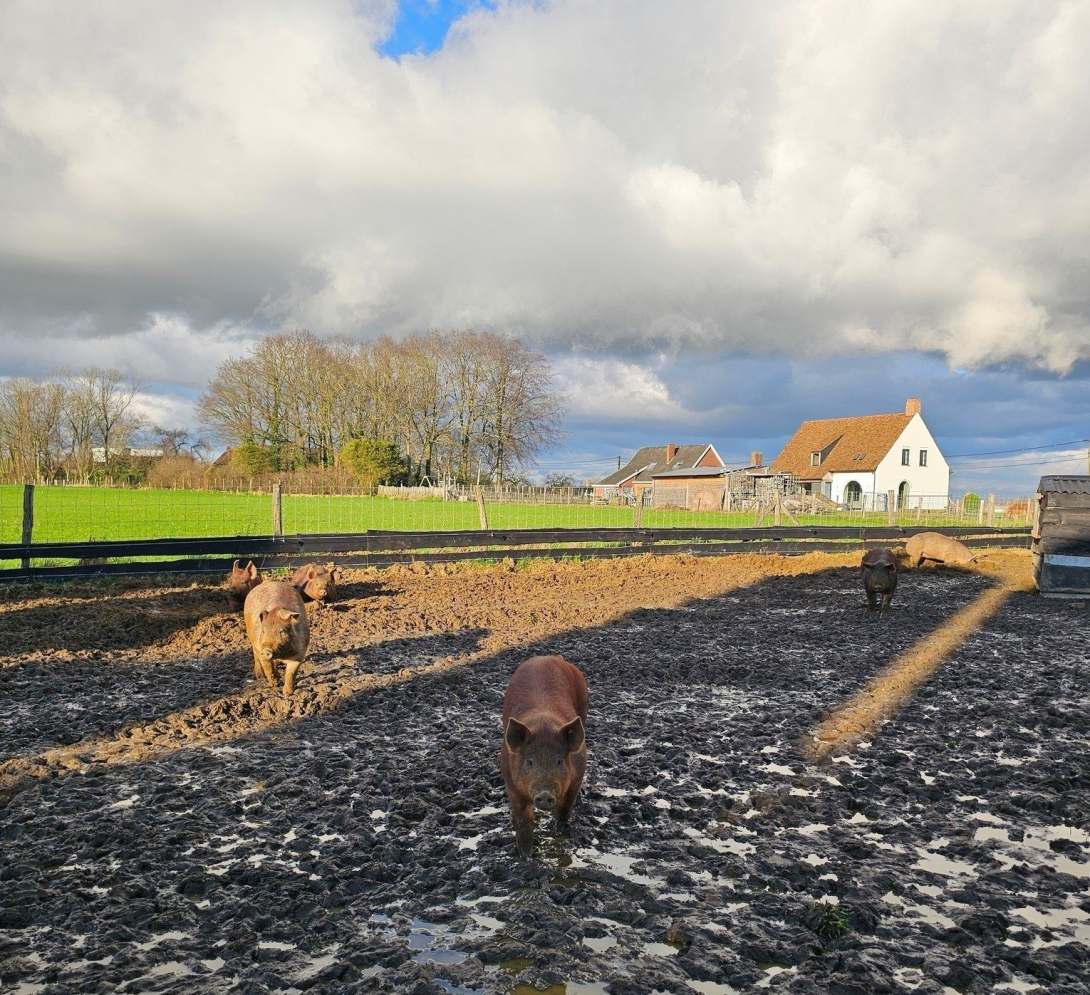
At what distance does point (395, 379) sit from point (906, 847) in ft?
183

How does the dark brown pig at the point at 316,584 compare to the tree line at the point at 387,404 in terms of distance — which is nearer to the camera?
the dark brown pig at the point at 316,584

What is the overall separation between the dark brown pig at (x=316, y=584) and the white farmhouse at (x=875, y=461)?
147 ft

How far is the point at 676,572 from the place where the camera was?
57.3ft

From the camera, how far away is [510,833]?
4.69 metres

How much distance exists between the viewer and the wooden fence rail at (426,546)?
1400 cm

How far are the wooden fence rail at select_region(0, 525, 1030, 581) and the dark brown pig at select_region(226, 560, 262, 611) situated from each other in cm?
230

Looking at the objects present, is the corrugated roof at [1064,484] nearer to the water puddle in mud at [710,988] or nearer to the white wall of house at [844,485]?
the water puddle in mud at [710,988]

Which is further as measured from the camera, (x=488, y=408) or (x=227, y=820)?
(x=488, y=408)

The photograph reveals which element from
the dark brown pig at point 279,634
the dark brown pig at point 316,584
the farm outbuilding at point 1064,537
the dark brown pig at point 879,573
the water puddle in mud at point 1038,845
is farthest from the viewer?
the farm outbuilding at point 1064,537

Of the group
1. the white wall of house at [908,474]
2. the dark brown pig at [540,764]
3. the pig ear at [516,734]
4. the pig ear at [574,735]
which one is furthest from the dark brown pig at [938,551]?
the white wall of house at [908,474]

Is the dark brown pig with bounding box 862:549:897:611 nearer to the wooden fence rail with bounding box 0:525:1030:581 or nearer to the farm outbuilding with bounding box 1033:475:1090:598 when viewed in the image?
the farm outbuilding with bounding box 1033:475:1090:598

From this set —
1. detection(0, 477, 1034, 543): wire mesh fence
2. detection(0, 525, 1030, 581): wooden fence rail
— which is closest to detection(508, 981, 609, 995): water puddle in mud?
detection(0, 525, 1030, 581): wooden fence rail

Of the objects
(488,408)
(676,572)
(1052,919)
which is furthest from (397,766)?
(488,408)

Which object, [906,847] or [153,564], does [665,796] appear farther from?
[153,564]
